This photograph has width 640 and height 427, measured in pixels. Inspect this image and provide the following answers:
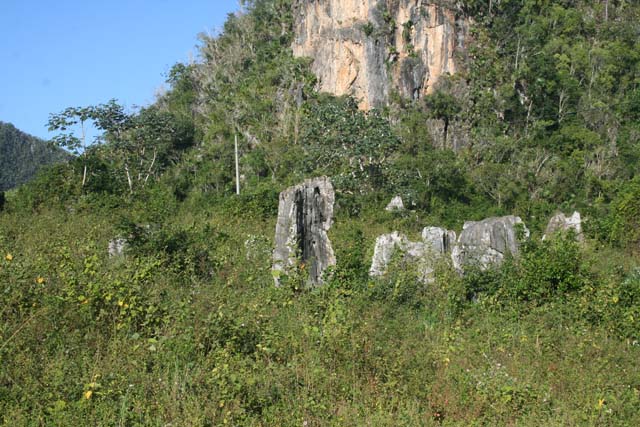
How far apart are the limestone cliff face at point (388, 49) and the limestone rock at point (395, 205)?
631 inches

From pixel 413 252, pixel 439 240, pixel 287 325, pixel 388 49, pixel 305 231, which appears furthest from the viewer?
pixel 388 49

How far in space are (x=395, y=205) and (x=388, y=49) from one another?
1966 cm

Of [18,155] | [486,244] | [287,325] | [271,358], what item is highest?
[18,155]

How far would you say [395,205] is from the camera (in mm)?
26281

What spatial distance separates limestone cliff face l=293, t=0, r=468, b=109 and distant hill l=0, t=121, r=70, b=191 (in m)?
17.3

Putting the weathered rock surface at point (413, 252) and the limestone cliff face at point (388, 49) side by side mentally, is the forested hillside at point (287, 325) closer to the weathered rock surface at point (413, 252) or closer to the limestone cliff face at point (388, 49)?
the weathered rock surface at point (413, 252)

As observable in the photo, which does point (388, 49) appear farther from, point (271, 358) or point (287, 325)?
point (271, 358)

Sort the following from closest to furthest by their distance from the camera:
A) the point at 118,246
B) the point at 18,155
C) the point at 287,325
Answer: the point at 287,325, the point at 118,246, the point at 18,155

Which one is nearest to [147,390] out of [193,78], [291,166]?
[291,166]

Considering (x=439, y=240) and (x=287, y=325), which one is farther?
(x=439, y=240)

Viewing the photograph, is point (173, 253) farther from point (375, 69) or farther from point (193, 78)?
point (193, 78)

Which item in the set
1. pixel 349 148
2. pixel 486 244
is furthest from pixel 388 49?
pixel 486 244

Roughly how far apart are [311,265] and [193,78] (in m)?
39.8

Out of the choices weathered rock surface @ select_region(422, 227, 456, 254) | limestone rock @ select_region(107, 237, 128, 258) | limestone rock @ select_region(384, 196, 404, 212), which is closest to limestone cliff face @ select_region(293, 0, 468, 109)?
limestone rock @ select_region(384, 196, 404, 212)
